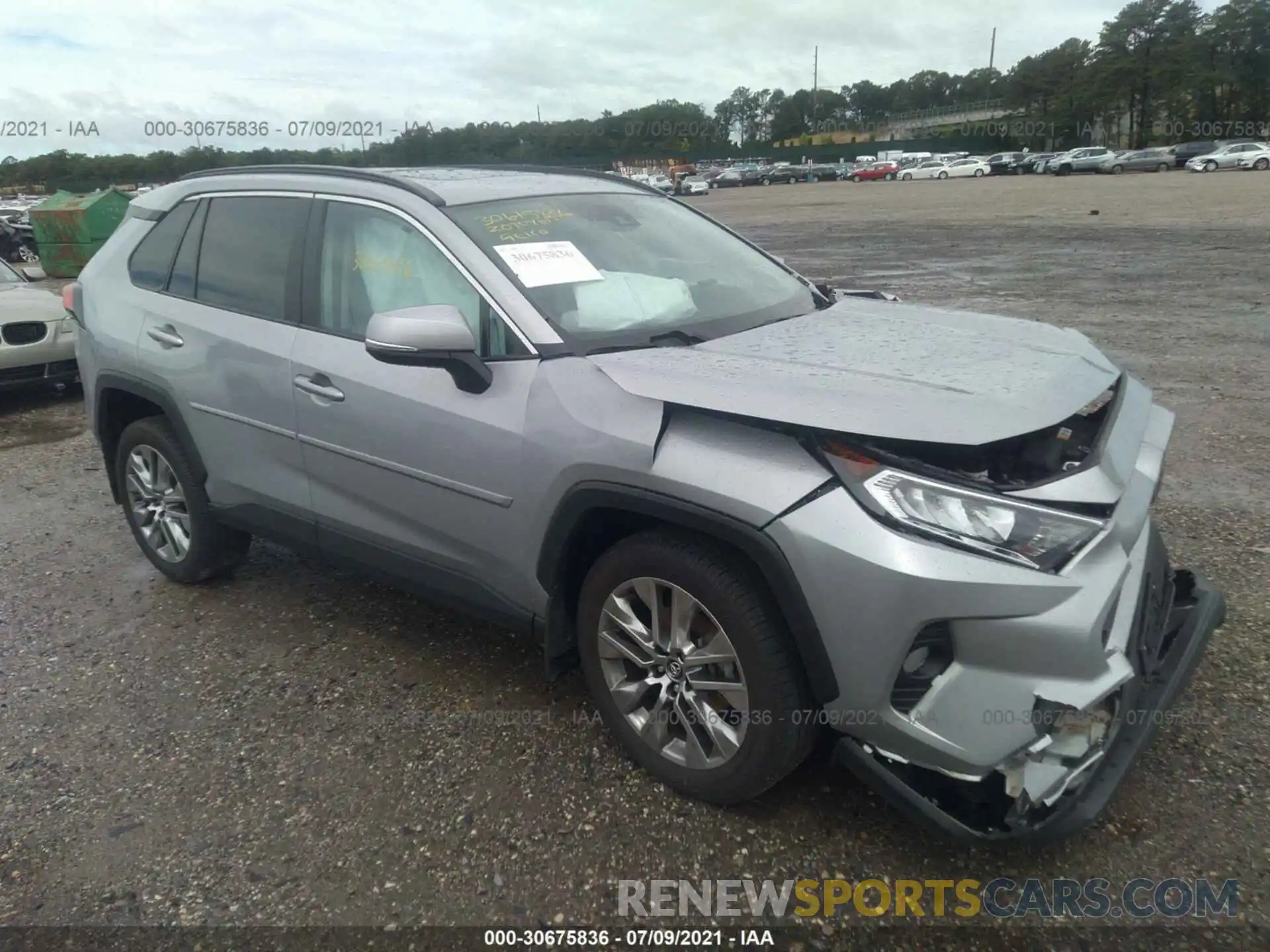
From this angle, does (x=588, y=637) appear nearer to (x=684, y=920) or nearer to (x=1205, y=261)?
(x=684, y=920)

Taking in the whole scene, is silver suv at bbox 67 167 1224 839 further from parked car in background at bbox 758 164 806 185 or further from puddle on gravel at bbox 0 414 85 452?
parked car in background at bbox 758 164 806 185

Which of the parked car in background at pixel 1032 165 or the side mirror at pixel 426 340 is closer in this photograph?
the side mirror at pixel 426 340

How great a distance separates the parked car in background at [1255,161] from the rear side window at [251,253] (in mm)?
50364

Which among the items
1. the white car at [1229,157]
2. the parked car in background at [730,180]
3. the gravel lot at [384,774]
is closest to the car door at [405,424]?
the gravel lot at [384,774]

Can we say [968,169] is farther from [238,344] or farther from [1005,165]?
[238,344]

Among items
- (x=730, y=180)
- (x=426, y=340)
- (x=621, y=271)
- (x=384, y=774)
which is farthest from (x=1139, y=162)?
(x=384, y=774)

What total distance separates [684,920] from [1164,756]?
154 centimetres

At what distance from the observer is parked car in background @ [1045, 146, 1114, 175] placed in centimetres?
4831

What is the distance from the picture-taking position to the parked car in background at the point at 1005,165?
2172 inches

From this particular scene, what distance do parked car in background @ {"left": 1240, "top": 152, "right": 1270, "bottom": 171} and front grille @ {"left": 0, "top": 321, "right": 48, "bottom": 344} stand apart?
4947cm

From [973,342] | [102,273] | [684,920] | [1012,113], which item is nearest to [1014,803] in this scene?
[684,920]

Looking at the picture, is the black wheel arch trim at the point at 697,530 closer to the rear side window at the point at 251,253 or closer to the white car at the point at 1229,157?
the rear side window at the point at 251,253

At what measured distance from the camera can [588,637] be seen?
279 cm

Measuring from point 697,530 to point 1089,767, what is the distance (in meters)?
1.10
